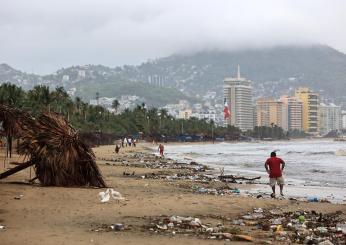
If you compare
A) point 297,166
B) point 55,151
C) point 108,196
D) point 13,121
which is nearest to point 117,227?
point 108,196

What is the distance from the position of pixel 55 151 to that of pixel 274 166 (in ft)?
25.3

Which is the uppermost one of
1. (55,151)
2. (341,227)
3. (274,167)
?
(55,151)

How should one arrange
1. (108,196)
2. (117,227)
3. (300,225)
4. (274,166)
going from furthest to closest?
(274,166)
(108,196)
(300,225)
(117,227)

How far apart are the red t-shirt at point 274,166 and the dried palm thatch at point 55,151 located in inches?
242

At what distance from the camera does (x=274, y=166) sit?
17.7 metres

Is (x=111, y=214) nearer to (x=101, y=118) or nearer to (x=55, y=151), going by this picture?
(x=55, y=151)

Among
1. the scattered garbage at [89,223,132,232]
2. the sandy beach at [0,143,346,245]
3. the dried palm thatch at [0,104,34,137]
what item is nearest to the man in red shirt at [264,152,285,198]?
the sandy beach at [0,143,346,245]

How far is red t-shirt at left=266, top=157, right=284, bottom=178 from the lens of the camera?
57.7 feet

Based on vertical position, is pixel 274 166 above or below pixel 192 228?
above

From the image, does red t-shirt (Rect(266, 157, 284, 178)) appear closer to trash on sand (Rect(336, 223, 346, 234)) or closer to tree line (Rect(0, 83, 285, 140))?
trash on sand (Rect(336, 223, 346, 234))

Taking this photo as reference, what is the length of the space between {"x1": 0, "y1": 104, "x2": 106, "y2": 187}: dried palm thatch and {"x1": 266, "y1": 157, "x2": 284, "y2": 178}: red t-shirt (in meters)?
6.15

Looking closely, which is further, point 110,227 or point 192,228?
point 192,228

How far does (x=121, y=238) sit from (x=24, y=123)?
345 inches

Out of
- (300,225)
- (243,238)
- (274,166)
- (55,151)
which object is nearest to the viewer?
(243,238)
